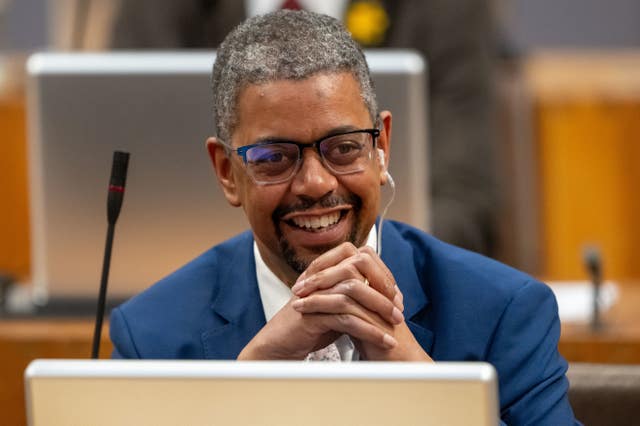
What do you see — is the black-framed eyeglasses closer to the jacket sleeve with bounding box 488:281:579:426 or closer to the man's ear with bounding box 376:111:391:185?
the man's ear with bounding box 376:111:391:185

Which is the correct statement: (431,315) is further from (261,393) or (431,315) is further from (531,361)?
(261,393)

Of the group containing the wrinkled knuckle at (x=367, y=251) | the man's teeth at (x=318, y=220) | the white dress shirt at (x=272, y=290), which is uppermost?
the man's teeth at (x=318, y=220)

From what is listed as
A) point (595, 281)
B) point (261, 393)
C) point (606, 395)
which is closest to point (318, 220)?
point (606, 395)

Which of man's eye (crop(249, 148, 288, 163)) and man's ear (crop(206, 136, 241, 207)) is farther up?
man's eye (crop(249, 148, 288, 163))

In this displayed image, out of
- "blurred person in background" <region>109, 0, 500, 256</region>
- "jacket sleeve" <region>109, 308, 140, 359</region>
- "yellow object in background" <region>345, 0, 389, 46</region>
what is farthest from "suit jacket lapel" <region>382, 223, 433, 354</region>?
"yellow object in background" <region>345, 0, 389, 46</region>

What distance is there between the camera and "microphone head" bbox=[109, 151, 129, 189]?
70.1 inches

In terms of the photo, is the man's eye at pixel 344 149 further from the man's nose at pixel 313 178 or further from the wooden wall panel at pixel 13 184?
the wooden wall panel at pixel 13 184

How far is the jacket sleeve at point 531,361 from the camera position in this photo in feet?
5.52

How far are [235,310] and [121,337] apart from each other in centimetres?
18

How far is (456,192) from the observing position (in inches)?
139

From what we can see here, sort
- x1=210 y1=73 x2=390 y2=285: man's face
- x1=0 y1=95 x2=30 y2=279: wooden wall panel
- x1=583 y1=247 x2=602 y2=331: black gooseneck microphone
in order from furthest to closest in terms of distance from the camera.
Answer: x1=0 y1=95 x2=30 y2=279: wooden wall panel
x1=583 y1=247 x2=602 y2=331: black gooseneck microphone
x1=210 y1=73 x2=390 y2=285: man's face

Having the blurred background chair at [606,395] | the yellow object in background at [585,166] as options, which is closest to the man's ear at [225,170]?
the blurred background chair at [606,395]

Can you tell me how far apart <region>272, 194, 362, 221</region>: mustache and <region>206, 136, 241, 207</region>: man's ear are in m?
0.15

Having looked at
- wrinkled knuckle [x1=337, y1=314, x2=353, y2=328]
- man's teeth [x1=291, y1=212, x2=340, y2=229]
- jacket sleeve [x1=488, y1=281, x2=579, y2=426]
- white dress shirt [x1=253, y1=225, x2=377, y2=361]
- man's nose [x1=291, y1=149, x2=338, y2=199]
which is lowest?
jacket sleeve [x1=488, y1=281, x2=579, y2=426]
